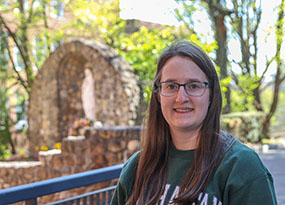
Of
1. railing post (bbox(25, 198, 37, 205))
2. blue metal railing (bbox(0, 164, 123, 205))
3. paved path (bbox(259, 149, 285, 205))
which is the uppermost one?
blue metal railing (bbox(0, 164, 123, 205))

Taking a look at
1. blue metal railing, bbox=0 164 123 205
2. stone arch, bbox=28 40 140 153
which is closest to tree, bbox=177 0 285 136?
stone arch, bbox=28 40 140 153

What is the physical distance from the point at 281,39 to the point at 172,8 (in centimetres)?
262

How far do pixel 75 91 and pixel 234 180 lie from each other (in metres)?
11.5

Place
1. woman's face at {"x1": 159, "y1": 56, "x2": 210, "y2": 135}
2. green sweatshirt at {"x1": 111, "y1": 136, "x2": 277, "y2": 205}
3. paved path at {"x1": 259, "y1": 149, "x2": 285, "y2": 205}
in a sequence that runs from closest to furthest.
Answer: green sweatshirt at {"x1": 111, "y1": 136, "x2": 277, "y2": 205} → woman's face at {"x1": 159, "y1": 56, "x2": 210, "y2": 135} → paved path at {"x1": 259, "y1": 149, "x2": 285, "y2": 205}

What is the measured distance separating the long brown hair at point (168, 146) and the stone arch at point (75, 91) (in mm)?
7422

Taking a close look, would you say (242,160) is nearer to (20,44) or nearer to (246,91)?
(246,91)

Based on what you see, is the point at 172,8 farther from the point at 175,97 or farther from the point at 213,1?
the point at 175,97

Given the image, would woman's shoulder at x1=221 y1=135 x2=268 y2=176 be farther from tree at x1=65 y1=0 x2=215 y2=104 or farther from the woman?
tree at x1=65 y1=0 x2=215 y2=104

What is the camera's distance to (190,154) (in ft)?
4.29

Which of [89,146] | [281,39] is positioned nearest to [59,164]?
[89,146]

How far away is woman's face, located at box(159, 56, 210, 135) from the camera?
4.31 feet

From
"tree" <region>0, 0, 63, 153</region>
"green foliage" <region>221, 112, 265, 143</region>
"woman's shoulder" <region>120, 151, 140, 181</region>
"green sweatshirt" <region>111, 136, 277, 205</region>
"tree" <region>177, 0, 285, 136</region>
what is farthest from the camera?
"tree" <region>0, 0, 63, 153</region>

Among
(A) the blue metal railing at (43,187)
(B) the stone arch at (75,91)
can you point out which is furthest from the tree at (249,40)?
(A) the blue metal railing at (43,187)

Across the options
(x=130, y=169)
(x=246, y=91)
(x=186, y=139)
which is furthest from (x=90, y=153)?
(x=186, y=139)
